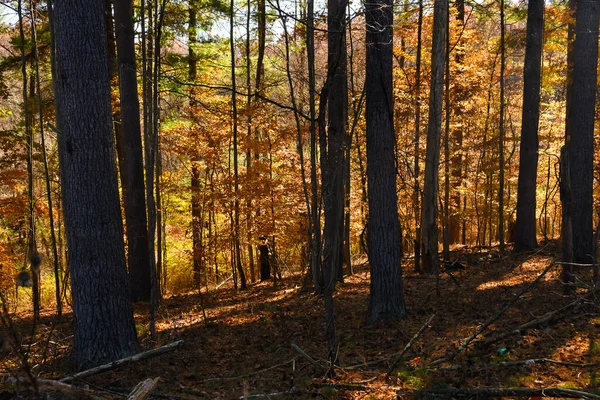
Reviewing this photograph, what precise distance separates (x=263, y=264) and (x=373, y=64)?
947 cm

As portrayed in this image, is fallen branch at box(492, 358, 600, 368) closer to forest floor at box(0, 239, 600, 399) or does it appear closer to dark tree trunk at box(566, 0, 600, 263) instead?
forest floor at box(0, 239, 600, 399)

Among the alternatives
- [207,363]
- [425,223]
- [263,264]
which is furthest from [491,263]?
[207,363]

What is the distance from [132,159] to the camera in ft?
33.5

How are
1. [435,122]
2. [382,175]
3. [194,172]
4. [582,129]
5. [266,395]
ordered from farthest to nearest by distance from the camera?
1. [194,172]
2. [435,122]
3. [582,129]
4. [382,175]
5. [266,395]

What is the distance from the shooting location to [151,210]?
639 cm

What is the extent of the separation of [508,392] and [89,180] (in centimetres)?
474

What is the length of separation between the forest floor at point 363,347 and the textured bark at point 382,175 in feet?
1.58

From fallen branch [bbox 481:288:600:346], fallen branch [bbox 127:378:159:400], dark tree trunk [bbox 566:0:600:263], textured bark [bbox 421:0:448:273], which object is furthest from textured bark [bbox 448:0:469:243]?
fallen branch [bbox 127:378:159:400]

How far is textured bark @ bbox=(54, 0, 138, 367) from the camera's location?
5.18 m

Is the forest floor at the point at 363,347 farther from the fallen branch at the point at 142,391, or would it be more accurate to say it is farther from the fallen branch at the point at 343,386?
the fallen branch at the point at 142,391

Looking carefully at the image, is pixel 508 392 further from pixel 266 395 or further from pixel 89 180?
pixel 89 180

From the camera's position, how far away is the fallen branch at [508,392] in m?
3.78

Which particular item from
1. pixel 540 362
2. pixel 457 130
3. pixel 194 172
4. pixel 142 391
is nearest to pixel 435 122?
pixel 540 362

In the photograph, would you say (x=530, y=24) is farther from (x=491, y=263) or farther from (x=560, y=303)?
(x=560, y=303)
